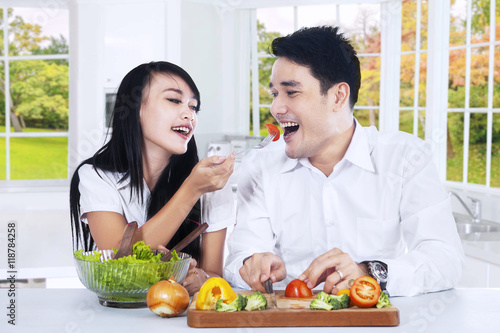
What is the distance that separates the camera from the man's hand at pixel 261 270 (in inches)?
61.7

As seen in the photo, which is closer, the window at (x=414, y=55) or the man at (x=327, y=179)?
the man at (x=327, y=179)

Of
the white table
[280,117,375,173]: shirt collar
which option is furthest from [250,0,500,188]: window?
the white table

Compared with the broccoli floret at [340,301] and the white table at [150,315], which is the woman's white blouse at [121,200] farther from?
the broccoli floret at [340,301]

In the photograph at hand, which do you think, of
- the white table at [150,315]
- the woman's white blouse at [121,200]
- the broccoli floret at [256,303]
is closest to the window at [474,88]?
the woman's white blouse at [121,200]

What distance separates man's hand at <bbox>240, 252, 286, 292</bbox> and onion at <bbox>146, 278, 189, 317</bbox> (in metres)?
0.30

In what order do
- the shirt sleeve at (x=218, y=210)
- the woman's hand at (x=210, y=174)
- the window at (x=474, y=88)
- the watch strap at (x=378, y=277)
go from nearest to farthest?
the watch strap at (x=378, y=277)
the woman's hand at (x=210, y=174)
the shirt sleeve at (x=218, y=210)
the window at (x=474, y=88)

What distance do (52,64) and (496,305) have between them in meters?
6.64

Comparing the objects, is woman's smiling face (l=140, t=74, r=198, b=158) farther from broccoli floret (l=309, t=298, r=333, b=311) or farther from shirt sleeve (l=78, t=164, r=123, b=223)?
broccoli floret (l=309, t=298, r=333, b=311)

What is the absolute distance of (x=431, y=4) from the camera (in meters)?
4.16

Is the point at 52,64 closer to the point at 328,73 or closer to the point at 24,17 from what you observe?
the point at 24,17

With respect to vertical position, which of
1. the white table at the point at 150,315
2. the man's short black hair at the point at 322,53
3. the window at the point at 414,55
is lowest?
the white table at the point at 150,315

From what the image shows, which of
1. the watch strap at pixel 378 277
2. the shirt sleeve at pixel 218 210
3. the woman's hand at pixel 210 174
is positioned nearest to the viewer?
the watch strap at pixel 378 277

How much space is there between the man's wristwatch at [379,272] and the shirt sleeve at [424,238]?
0.06 feet

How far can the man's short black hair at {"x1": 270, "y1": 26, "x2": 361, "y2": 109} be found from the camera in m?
1.93
